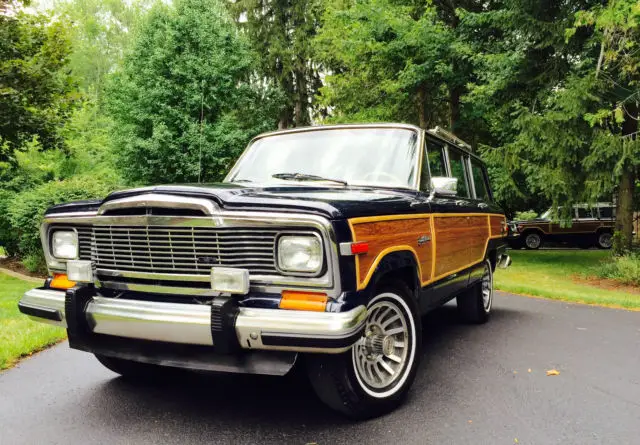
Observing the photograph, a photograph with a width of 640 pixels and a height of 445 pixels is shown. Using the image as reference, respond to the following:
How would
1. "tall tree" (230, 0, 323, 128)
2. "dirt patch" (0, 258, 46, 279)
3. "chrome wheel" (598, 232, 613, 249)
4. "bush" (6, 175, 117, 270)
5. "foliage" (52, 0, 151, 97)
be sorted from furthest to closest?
"foliage" (52, 0, 151, 97) → "tall tree" (230, 0, 323, 128) → "chrome wheel" (598, 232, 613, 249) → "dirt patch" (0, 258, 46, 279) → "bush" (6, 175, 117, 270)

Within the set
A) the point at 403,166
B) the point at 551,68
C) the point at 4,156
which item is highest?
the point at 551,68

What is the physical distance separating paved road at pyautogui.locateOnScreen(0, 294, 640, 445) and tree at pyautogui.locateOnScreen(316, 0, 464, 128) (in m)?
12.4

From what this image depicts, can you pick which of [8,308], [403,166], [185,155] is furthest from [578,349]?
[185,155]

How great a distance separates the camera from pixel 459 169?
5477mm

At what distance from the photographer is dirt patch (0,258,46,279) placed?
12781 mm

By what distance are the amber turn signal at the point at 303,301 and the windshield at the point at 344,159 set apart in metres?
1.31

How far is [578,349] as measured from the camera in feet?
16.5

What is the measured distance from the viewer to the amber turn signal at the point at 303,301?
2723 mm

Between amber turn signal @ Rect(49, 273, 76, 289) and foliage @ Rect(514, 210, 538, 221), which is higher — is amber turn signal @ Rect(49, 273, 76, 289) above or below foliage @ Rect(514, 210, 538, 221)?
above

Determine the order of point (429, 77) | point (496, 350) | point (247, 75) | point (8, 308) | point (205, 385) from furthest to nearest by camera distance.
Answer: point (247, 75) → point (429, 77) → point (8, 308) → point (496, 350) → point (205, 385)

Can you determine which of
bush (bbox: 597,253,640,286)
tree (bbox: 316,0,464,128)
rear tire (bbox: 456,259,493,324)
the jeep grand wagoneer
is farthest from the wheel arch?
tree (bbox: 316,0,464,128)

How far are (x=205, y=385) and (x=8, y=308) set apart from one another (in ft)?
17.2

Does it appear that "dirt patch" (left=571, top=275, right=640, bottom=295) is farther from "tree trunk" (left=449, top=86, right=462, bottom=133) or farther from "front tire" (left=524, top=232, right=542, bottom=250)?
"front tire" (left=524, top=232, right=542, bottom=250)

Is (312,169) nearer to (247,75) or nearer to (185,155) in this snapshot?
(185,155)
